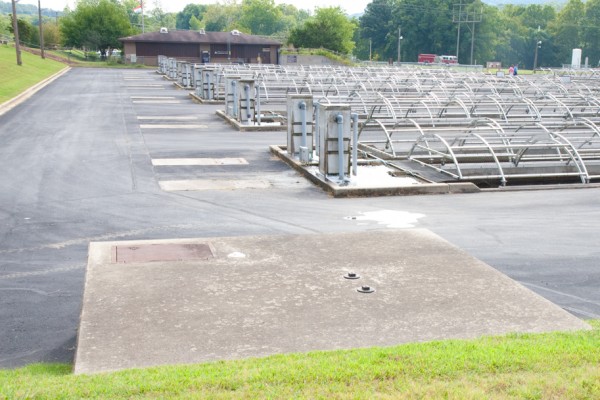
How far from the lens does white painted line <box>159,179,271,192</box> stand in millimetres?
14109

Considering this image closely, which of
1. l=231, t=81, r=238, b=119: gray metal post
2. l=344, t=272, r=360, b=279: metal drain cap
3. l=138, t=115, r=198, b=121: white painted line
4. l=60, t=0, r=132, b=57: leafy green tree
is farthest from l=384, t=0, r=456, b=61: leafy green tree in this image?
l=344, t=272, r=360, b=279: metal drain cap

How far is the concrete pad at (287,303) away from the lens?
18.5ft

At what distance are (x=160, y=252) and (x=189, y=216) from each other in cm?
331

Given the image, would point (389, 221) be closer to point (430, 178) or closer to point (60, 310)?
point (430, 178)

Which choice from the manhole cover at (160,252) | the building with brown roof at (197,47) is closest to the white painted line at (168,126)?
the manhole cover at (160,252)

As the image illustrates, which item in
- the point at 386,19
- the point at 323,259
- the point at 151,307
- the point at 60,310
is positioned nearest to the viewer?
the point at 151,307

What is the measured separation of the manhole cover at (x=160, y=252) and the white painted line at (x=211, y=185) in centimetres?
536

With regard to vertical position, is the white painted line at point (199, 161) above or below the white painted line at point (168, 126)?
above

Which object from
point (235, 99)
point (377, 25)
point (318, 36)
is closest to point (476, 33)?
point (377, 25)

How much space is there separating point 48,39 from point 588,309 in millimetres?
112192

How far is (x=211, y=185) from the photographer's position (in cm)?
1441

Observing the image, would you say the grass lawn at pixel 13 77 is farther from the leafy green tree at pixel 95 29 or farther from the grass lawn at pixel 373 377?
the leafy green tree at pixel 95 29

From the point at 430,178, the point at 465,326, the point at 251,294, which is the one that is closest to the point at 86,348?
the point at 251,294

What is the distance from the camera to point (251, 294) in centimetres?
674
